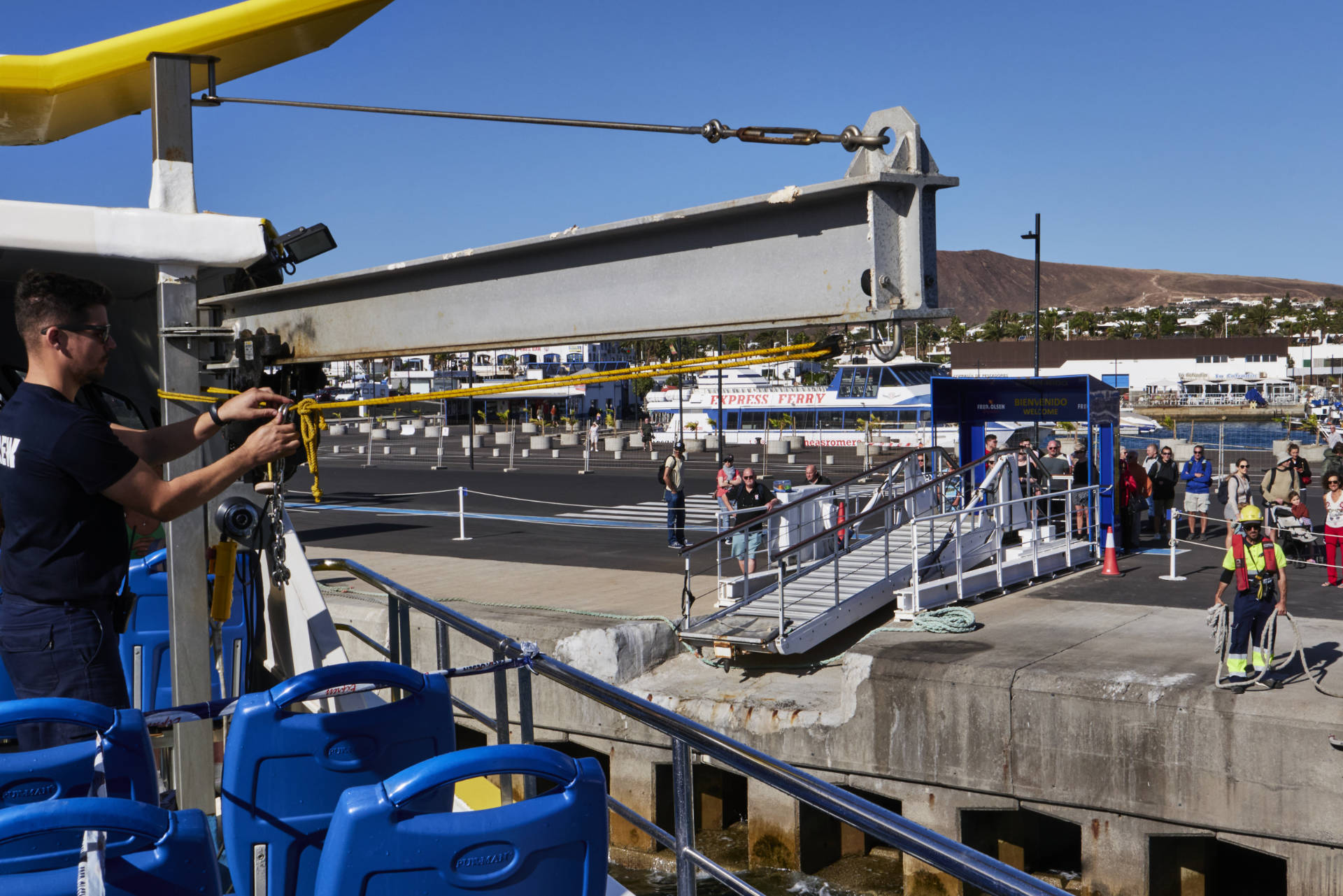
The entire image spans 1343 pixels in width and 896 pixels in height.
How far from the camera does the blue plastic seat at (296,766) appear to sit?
3.20m

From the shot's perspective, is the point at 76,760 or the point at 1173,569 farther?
the point at 1173,569

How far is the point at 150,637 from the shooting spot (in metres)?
6.39

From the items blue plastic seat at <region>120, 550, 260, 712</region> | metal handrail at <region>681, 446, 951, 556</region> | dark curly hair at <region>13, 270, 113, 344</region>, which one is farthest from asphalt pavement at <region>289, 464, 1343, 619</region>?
dark curly hair at <region>13, 270, 113, 344</region>

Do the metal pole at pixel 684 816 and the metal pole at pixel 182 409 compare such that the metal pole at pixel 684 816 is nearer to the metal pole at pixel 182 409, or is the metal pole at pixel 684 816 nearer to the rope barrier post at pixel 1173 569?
the metal pole at pixel 182 409

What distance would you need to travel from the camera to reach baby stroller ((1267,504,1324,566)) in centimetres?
1521

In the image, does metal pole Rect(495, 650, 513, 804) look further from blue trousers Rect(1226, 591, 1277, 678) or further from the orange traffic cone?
the orange traffic cone

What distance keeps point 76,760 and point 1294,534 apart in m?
15.7

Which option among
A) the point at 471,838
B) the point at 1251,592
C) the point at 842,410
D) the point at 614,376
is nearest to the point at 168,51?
the point at 614,376

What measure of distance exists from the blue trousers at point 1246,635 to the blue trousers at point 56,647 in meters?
8.47

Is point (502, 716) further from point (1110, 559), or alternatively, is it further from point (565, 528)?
point (565, 528)

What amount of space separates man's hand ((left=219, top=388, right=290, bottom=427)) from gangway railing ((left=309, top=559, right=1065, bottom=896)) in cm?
120

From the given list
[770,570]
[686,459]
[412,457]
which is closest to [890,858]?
[770,570]

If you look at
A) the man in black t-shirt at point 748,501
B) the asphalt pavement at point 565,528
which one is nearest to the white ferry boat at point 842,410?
the asphalt pavement at point 565,528

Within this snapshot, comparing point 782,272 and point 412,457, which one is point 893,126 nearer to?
point 782,272
